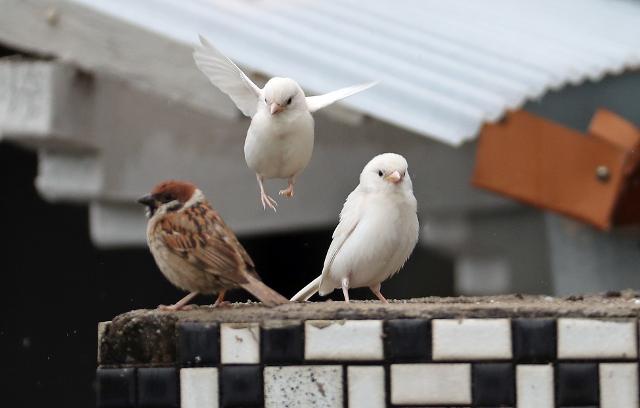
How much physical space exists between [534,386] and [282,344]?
1.26 ft

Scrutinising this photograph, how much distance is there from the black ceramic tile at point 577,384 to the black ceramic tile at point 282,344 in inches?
15.4

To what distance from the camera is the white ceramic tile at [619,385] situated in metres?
2.32

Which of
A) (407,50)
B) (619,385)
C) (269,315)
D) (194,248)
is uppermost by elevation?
(407,50)

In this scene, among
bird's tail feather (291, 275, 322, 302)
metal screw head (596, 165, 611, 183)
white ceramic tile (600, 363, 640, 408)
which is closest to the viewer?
white ceramic tile (600, 363, 640, 408)

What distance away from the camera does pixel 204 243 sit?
2494 mm

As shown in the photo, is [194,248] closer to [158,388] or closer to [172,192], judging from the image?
[172,192]

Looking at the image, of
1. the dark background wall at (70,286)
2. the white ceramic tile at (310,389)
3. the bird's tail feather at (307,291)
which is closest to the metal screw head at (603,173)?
the dark background wall at (70,286)

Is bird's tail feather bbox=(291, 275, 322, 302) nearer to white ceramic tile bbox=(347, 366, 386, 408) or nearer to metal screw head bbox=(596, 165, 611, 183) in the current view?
white ceramic tile bbox=(347, 366, 386, 408)

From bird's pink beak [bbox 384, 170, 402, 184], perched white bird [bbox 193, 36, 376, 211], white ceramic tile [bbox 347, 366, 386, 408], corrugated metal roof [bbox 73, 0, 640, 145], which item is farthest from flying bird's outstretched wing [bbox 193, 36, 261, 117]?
corrugated metal roof [bbox 73, 0, 640, 145]

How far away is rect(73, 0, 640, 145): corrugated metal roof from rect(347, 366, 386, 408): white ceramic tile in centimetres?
228

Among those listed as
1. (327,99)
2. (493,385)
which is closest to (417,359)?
(493,385)

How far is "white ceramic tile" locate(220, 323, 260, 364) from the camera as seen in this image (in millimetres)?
2361

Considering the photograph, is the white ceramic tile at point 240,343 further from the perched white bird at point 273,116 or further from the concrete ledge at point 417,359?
the perched white bird at point 273,116

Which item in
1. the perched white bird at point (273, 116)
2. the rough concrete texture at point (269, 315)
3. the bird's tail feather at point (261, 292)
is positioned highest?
the perched white bird at point (273, 116)
